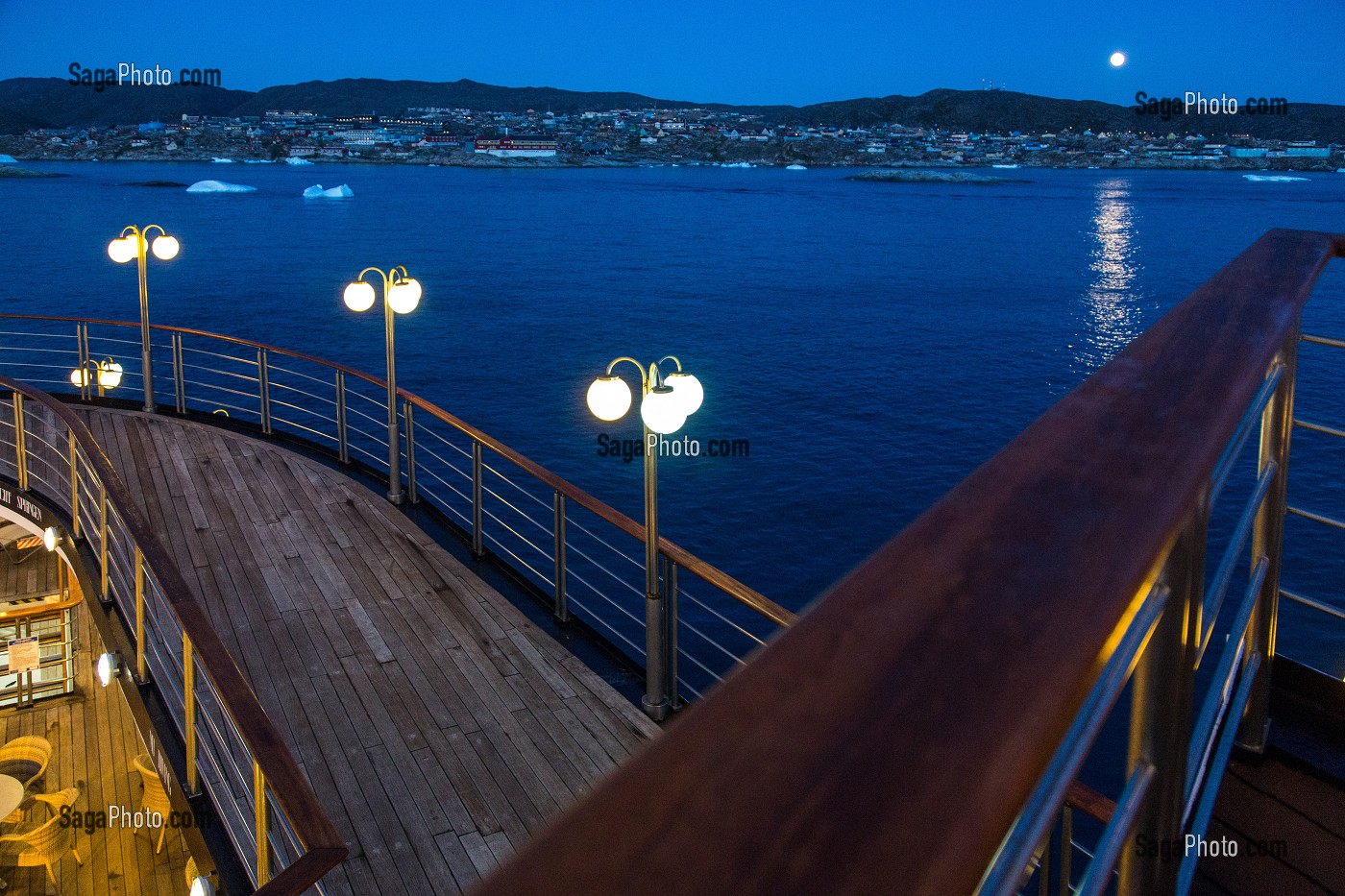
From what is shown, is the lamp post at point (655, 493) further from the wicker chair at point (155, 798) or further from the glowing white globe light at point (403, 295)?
the wicker chair at point (155, 798)

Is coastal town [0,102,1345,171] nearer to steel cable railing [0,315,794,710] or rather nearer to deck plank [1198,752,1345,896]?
steel cable railing [0,315,794,710]

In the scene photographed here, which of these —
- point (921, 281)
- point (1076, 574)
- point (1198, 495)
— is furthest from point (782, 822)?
point (921, 281)

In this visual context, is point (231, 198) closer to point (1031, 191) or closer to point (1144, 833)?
point (1031, 191)

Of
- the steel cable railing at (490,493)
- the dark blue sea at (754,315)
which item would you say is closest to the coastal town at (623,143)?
the dark blue sea at (754,315)

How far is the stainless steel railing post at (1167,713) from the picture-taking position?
688 millimetres

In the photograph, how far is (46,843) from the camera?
269 inches

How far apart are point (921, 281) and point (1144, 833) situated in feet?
157

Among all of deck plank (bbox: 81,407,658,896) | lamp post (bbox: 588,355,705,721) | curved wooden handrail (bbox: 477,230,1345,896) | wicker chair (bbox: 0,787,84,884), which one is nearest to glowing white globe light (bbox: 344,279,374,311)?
deck plank (bbox: 81,407,658,896)

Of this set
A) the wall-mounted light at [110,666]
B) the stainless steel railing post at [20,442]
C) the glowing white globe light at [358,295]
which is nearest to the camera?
the wall-mounted light at [110,666]

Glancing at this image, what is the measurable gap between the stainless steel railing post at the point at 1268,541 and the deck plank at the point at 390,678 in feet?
4.95

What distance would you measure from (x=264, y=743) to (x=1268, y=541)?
2.21 m

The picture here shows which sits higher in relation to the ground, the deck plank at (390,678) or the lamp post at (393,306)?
the lamp post at (393,306)

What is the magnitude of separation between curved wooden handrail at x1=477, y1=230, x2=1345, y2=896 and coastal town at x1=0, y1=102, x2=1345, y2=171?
164 metres

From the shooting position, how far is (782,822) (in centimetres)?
37
